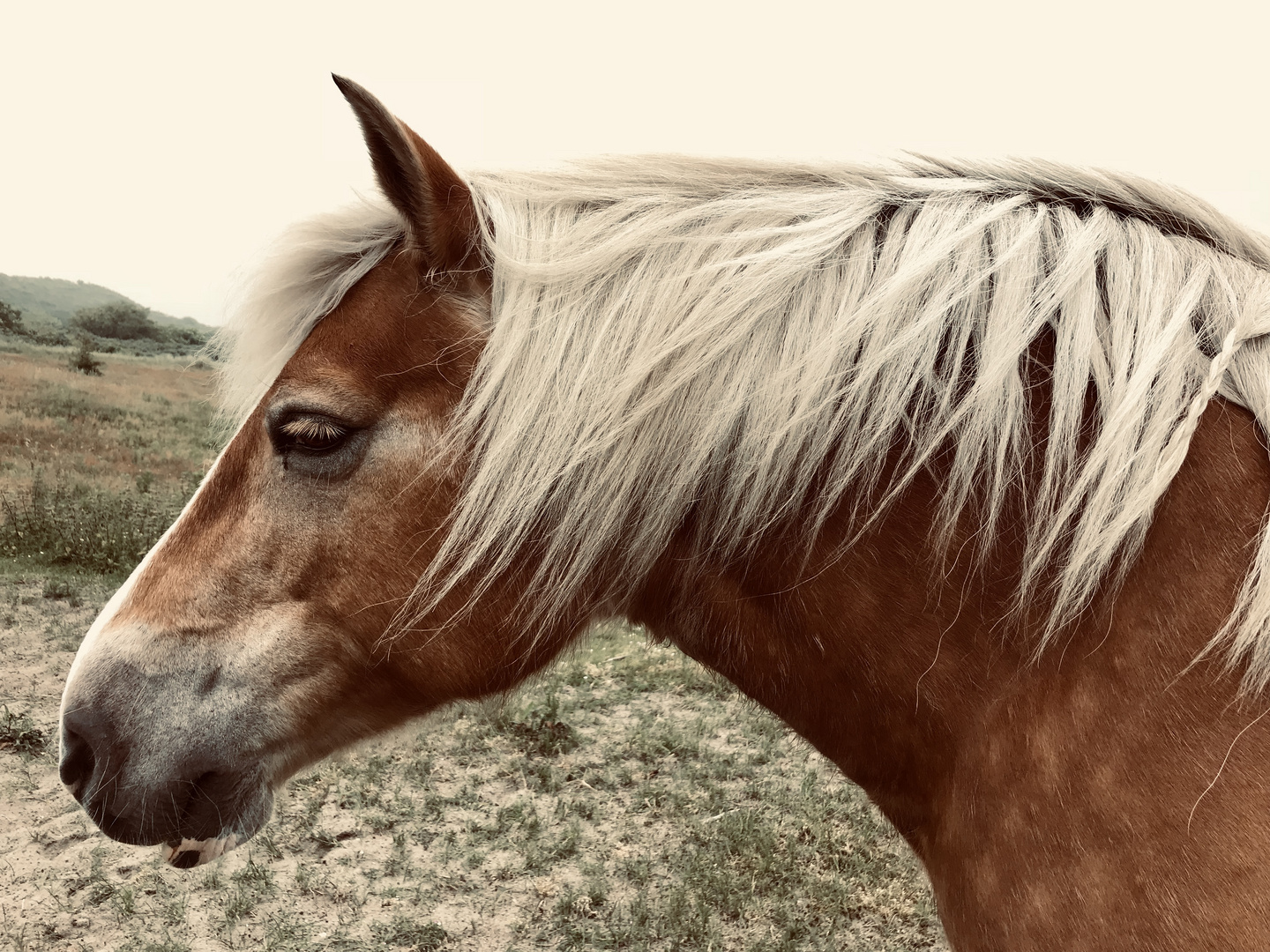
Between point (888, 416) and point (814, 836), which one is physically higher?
point (888, 416)

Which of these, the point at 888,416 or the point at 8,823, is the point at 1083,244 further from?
the point at 8,823

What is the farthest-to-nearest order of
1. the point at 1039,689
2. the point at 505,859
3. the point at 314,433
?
the point at 505,859 → the point at 314,433 → the point at 1039,689

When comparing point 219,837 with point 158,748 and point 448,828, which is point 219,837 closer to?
point 158,748

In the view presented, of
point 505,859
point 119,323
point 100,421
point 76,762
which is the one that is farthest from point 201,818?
point 119,323

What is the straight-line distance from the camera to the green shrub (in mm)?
3908

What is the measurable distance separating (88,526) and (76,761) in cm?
343

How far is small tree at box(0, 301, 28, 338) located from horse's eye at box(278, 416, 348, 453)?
3.70 meters

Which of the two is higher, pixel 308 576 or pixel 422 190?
pixel 422 190

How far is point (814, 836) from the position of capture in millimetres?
2975

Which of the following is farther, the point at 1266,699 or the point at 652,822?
the point at 652,822

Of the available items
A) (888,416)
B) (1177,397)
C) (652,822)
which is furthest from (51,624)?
(1177,397)

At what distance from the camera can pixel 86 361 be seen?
13.0ft

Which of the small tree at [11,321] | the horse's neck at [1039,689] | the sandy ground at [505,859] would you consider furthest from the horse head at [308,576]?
the small tree at [11,321]

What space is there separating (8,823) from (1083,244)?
3963mm
